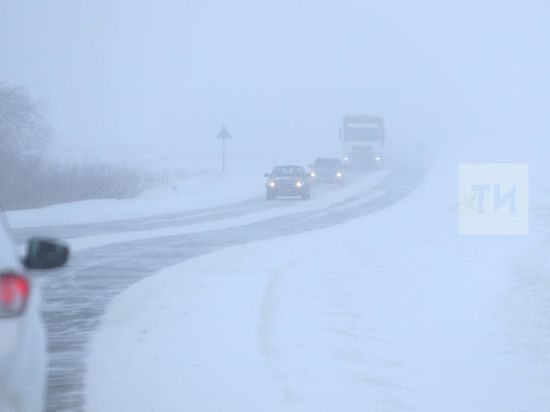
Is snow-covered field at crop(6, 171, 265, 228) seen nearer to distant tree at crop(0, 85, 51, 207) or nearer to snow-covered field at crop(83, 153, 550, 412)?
distant tree at crop(0, 85, 51, 207)

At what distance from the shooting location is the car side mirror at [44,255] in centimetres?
583

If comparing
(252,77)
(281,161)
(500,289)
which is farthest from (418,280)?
(252,77)

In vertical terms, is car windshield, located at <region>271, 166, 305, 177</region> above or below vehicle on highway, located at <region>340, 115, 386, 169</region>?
below

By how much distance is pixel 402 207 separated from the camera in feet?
Result: 118

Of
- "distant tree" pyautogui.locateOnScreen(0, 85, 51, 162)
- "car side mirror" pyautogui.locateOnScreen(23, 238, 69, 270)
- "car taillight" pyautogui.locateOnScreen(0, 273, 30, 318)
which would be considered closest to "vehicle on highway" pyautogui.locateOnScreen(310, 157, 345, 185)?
"distant tree" pyautogui.locateOnScreen(0, 85, 51, 162)

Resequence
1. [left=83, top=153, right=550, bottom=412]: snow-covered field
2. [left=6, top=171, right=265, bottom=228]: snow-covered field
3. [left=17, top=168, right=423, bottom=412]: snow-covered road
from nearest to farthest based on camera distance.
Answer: [left=83, top=153, right=550, bottom=412]: snow-covered field → [left=17, top=168, right=423, bottom=412]: snow-covered road → [left=6, top=171, right=265, bottom=228]: snow-covered field

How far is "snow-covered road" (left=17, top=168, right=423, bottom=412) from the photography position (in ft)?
33.3

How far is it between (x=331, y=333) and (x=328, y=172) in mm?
41291

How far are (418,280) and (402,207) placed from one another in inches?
713

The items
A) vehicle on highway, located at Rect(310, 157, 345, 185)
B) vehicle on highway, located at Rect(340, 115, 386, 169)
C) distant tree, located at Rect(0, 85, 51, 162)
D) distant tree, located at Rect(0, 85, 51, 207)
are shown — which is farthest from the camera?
vehicle on highway, located at Rect(340, 115, 386, 169)

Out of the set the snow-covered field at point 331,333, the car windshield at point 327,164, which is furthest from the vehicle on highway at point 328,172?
→ the snow-covered field at point 331,333

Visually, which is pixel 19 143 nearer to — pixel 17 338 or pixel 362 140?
pixel 362 140

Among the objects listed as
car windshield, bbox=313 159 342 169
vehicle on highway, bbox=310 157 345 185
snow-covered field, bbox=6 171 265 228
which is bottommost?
snow-covered field, bbox=6 171 265 228

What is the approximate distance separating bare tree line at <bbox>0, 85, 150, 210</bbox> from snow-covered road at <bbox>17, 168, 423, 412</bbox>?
5.95 m
